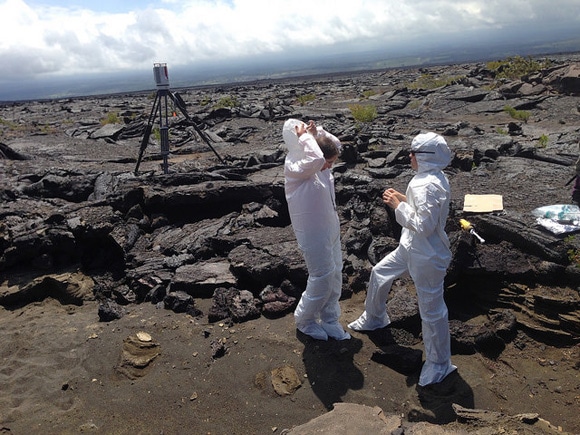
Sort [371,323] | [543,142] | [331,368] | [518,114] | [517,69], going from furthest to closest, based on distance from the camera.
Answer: [517,69], [518,114], [543,142], [371,323], [331,368]

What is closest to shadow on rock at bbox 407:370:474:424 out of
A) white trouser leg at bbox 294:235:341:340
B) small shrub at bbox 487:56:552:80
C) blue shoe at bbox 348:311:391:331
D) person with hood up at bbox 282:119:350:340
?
blue shoe at bbox 348:311:391:331

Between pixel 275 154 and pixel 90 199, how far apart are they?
477 centimetres

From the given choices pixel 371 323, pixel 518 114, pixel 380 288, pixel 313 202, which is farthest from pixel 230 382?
pixel 518 114

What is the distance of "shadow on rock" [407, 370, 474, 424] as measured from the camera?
4129 millimetres

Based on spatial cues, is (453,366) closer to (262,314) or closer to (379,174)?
(262,314)

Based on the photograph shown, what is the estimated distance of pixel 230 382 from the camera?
474 cm

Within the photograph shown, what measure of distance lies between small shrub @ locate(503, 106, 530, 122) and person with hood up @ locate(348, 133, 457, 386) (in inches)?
594

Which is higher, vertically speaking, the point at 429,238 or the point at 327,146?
the point at 327,146

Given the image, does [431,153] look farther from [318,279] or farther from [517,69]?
[517,69]

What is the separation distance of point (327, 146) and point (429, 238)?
4.75 ft

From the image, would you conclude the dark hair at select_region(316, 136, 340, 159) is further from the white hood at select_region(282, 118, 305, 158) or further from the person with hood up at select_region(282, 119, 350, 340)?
the white hood at select_region(282, 118, 305, 158)

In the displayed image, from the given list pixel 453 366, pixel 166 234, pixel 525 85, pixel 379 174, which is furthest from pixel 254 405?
pixel 525 85

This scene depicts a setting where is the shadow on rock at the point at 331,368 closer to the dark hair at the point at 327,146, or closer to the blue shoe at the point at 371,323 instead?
the blue shoe at the point at 371,323

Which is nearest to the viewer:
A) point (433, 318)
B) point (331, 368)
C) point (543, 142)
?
point (433, 318)
